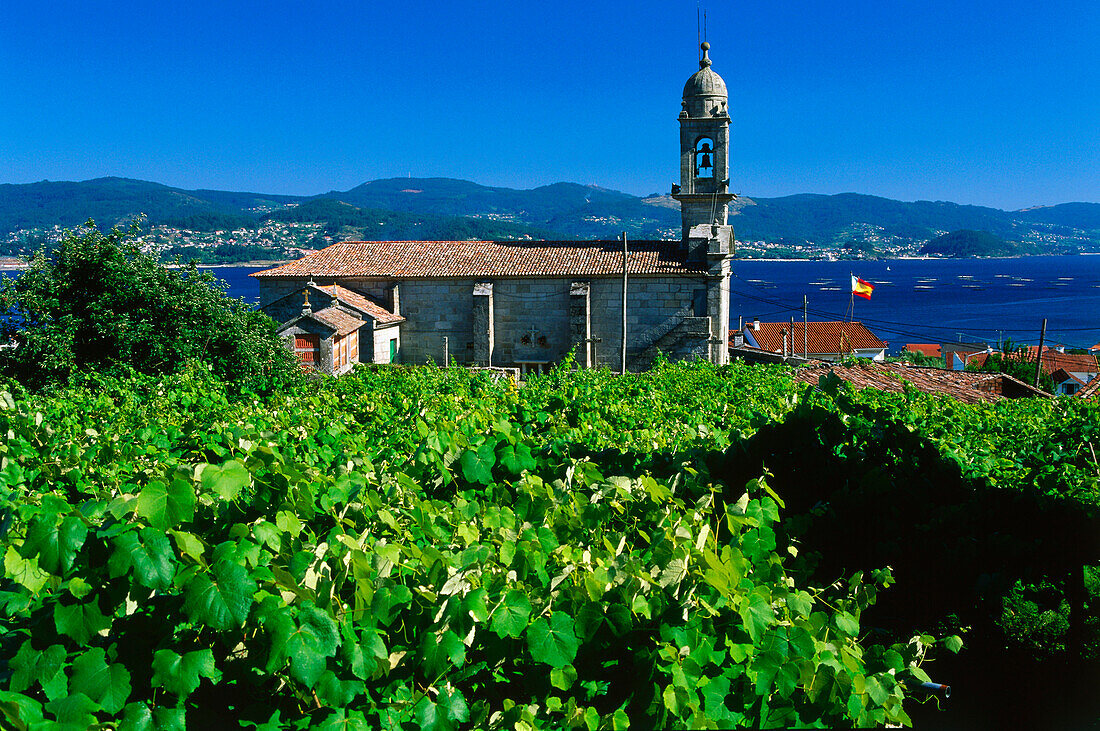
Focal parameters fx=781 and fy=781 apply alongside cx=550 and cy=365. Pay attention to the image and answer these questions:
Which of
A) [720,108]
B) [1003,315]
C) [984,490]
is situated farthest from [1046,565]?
[1003,315]

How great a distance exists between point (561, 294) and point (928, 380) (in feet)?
50.5

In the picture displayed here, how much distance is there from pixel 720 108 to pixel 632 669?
2932 cm

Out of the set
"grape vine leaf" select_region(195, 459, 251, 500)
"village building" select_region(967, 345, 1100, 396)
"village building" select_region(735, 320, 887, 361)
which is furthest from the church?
"village building" select_region(735, 320, 887, 361)

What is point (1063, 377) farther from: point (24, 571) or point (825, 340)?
point (24, 571)

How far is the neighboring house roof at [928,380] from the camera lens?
48.2 feet

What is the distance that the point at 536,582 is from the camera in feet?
10.4

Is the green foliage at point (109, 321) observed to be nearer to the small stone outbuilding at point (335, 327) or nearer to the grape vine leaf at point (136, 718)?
the small stone outbuilding at point (335, 327)

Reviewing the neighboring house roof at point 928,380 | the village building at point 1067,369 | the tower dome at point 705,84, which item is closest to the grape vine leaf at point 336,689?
the neighboring house roof at point 928,380

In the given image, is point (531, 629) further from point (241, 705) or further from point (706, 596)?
point (241, 705)

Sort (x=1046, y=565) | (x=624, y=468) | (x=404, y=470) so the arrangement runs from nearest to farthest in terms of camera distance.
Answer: (x=404, y=470) → (x=1046, y=565) → (x=624, y=468)

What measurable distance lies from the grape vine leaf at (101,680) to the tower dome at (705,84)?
30054 mm

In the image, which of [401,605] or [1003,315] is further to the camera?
[1003,315]

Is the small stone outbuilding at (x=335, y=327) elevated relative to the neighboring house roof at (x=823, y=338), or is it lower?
elevated

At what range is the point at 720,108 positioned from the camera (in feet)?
96.9
